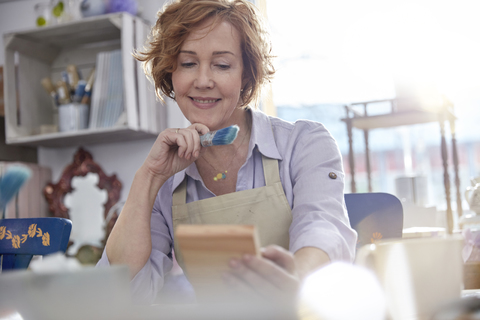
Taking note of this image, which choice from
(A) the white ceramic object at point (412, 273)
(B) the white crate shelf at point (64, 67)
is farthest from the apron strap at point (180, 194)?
(B) the white crate shelf at point (64, 67)

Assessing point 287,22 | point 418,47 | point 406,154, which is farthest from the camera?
point 406,154

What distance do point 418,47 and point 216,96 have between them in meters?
2.37

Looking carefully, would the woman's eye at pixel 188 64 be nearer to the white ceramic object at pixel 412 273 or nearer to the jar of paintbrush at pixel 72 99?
the white ceramic object at pixel 412 273

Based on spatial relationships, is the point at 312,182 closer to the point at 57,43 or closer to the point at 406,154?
the point at 57,43

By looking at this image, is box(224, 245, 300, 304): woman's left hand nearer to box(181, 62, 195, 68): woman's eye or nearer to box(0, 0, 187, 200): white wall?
box(181, 62, 195, 68): woman's eye

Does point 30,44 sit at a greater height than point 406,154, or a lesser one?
greater

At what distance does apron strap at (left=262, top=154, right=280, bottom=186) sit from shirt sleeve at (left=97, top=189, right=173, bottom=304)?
26cm

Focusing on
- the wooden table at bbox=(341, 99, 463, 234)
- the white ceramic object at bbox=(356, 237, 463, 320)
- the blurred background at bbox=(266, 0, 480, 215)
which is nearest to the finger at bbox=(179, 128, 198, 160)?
the white ceramic object at bbox=(356, 237, 463, 320)

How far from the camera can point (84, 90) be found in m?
2.17

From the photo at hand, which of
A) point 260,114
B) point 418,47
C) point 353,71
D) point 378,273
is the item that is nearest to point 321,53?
point 353,71

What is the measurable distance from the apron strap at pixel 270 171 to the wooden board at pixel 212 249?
56 cm

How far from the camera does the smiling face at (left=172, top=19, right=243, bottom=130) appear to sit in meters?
1.00

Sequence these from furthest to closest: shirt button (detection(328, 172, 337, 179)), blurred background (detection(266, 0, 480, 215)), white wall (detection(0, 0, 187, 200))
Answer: blurred background (detection(266, 0, 480, 215)) → white wall (detection(0, 0, 187, 200)) → shirt button (detection(328, 172, 337, 179))

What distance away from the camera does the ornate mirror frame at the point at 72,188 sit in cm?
225
